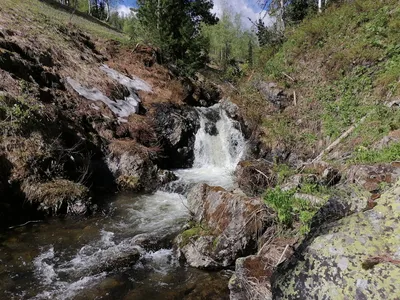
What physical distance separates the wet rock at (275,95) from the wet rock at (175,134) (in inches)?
172

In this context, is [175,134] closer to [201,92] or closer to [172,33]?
[201,92]

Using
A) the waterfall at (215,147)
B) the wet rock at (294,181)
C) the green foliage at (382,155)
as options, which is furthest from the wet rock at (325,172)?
the waterfall at (215,147)

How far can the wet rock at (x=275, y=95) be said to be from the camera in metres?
15.4

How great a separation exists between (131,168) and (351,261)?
945 centimetres

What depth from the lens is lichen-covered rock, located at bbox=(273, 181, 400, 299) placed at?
1.59 m

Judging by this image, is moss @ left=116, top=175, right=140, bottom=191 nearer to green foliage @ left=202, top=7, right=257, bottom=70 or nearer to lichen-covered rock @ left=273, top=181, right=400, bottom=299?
lichen-covered rock @ left=273, top=181, right=400, bottom=299

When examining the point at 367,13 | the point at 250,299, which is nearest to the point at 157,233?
the point at 250,299

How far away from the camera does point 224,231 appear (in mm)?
5828

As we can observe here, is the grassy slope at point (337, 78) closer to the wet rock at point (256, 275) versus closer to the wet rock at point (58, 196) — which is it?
the wet rock at point (256, 275)

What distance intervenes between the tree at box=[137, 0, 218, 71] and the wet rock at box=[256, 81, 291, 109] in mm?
4738

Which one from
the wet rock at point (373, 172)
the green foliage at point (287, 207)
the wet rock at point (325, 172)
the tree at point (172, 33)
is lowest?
the green foliage at point (287, 207)

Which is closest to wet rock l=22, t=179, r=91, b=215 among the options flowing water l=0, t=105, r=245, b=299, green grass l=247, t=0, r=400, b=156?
flowing water l=0, t=105, r=245, b=299

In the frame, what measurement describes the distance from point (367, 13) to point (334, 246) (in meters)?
16.8

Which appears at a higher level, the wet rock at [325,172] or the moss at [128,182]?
the wet rock at [325,172]
